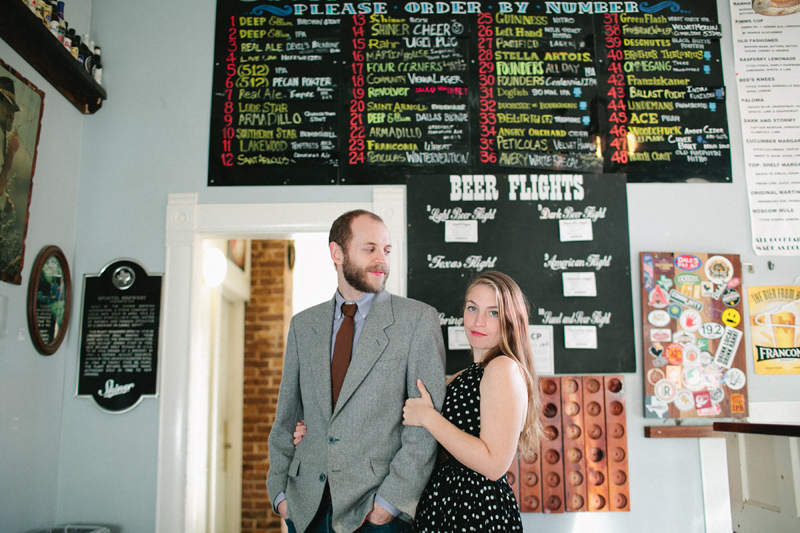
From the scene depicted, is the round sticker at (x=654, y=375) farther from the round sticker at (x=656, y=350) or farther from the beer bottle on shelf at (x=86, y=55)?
the beer bottle on shelf at (x=86, y=55)

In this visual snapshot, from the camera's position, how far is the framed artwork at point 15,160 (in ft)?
7.89

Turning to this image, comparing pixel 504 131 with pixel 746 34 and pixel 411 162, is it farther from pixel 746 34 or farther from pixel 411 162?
pixel 746 34

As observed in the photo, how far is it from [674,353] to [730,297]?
1.46 feet

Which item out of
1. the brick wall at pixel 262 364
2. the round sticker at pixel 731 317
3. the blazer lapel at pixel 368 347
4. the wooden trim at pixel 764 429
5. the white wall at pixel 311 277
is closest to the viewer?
the wooden trim at pixel 764 429

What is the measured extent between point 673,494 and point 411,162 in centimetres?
217

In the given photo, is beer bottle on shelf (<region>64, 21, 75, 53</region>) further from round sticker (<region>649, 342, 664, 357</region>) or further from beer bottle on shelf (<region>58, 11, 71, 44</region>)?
round sticker (<region>649, 342, 664, 357</region>)

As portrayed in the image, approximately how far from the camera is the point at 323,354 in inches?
85.1

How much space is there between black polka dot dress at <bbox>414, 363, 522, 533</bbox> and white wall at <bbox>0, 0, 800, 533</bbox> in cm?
96

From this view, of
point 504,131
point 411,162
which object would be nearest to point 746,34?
point 504,131

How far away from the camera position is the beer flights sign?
2.93 meters

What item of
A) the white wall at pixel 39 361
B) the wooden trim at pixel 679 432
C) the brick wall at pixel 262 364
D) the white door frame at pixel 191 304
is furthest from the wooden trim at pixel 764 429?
the brick wall at pixel 262 364

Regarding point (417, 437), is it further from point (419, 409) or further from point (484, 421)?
point (484, 421)

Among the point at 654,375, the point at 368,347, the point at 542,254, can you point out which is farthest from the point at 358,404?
the point at 654,375

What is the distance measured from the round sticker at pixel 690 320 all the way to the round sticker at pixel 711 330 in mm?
25
